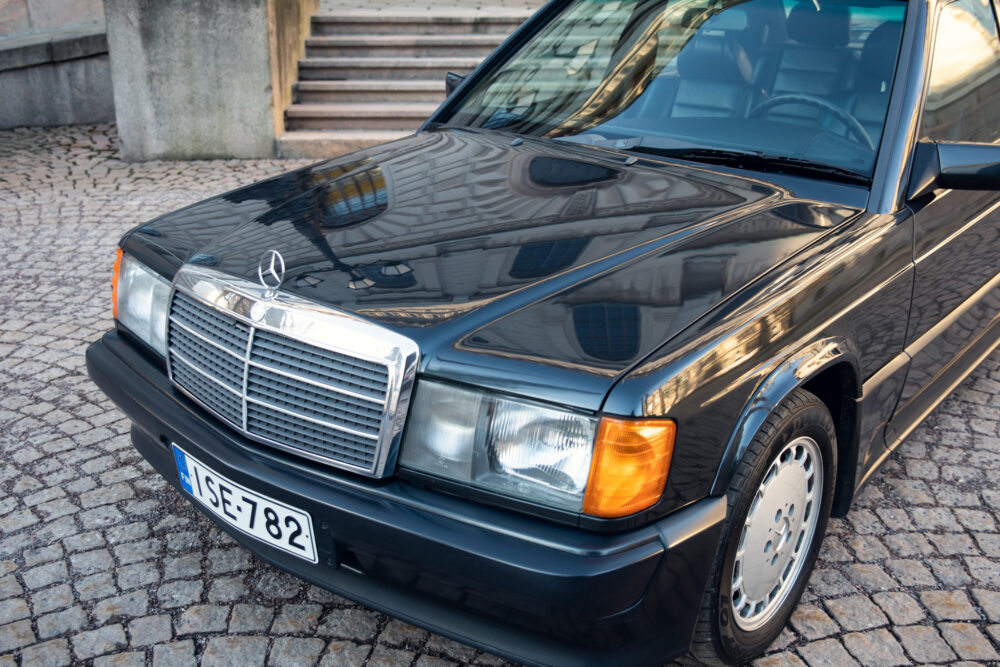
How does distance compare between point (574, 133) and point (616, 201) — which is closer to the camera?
point (616, 201)

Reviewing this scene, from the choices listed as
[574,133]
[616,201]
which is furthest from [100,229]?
[616,201]

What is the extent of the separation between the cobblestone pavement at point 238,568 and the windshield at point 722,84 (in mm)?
1284

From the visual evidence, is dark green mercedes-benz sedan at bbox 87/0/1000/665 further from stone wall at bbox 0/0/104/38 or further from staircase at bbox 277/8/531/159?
stone wall at bbox 0/0/104/38

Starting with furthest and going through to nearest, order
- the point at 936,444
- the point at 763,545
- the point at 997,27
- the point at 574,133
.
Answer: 1. the point at 936,444
2. the point at 997,27
3. the point at 574,133
4. the point at 763,545

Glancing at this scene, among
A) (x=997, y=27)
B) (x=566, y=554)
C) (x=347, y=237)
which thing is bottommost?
(x=566, y=554)

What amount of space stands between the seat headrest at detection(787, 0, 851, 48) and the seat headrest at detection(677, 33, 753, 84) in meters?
0.18

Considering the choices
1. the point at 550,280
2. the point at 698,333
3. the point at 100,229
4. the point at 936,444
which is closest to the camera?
the point at 698,333

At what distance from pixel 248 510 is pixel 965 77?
8.86 feet

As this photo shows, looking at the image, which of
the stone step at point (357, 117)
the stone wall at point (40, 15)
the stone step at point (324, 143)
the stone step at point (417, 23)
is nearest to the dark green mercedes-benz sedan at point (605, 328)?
the stone step at point (324, 143)

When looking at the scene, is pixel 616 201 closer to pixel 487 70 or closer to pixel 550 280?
pixel 550 280

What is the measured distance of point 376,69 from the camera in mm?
8703

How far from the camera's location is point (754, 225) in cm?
240

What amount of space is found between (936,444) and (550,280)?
2277mm

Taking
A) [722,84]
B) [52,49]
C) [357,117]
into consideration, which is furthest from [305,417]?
[52,49]
